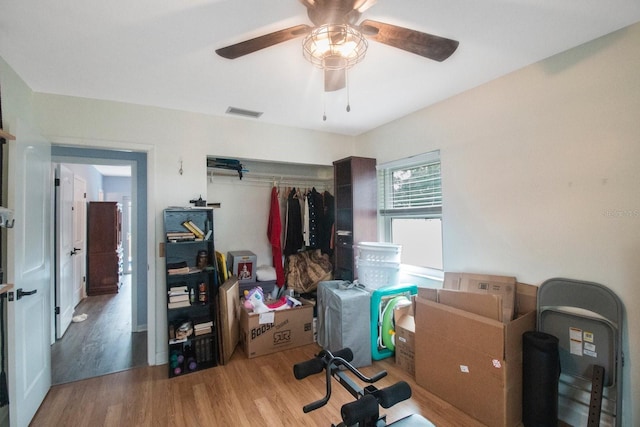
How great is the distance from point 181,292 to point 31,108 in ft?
6.46

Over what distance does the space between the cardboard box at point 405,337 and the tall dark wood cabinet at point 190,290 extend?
176 cm

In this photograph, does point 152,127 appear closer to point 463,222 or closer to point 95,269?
point 463,222

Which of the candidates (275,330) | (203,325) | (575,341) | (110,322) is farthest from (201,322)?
(575,341)

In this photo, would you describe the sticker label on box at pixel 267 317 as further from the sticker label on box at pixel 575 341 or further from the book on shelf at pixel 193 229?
the sticker label on box at pixel 575 341

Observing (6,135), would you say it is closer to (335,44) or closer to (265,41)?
(265,41)

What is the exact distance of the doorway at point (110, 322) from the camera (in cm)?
276

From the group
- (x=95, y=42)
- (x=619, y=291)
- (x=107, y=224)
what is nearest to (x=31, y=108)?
(x=95, y=42)

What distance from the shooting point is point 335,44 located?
54.2 inches

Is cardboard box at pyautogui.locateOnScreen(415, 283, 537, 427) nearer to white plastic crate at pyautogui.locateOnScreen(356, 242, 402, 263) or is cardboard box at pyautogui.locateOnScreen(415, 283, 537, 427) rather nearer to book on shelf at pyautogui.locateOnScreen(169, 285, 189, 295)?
white plastic crate at pyautogui.locateOnScreen(356, 242, 402, 263)

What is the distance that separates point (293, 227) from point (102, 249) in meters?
4.10

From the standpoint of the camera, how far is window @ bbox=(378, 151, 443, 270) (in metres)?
2.92

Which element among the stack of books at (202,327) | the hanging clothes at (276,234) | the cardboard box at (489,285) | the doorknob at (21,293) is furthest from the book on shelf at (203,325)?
the cardboard box at (489,285)

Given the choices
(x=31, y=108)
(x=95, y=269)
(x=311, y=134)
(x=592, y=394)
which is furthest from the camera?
(x=95, y=269)

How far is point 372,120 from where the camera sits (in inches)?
128
